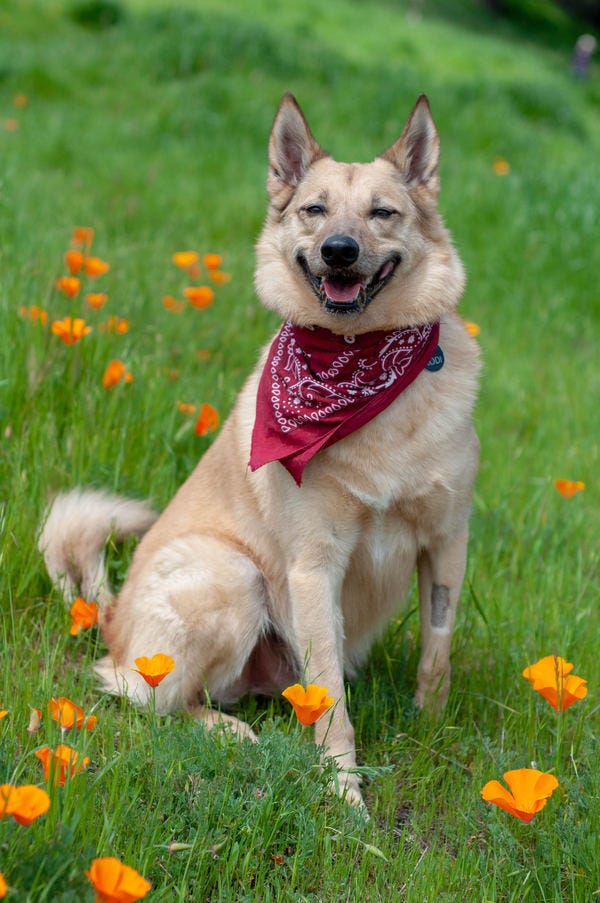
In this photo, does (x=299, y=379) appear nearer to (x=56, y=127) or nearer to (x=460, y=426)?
(x=460, y=426)

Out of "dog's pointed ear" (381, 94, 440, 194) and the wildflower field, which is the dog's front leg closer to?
the wildflower field

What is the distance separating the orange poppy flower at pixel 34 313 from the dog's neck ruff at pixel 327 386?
3.63 ft

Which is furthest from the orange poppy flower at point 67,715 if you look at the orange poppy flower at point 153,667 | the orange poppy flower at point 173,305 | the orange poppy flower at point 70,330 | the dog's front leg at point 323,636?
the orange poppy flower at point 173,305

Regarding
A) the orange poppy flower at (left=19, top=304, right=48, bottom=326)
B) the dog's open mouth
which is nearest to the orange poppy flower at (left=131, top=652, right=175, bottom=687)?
the dog's open mouth

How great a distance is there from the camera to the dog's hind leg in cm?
281

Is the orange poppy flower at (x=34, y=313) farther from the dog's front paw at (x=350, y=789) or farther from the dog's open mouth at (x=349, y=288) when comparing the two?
the dog's front paw at (x=350, y=789)

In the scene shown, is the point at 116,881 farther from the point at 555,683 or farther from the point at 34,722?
the point at 555,683

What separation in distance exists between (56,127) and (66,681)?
6616 mm

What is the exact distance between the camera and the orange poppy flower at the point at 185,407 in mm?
3592

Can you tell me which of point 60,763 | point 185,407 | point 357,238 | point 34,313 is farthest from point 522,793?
point 34,313

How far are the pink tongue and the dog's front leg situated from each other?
2.50 feet

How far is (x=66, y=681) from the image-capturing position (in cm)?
264

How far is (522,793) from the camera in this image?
71.4 inches

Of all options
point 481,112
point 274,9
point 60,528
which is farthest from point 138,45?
point 60,528
